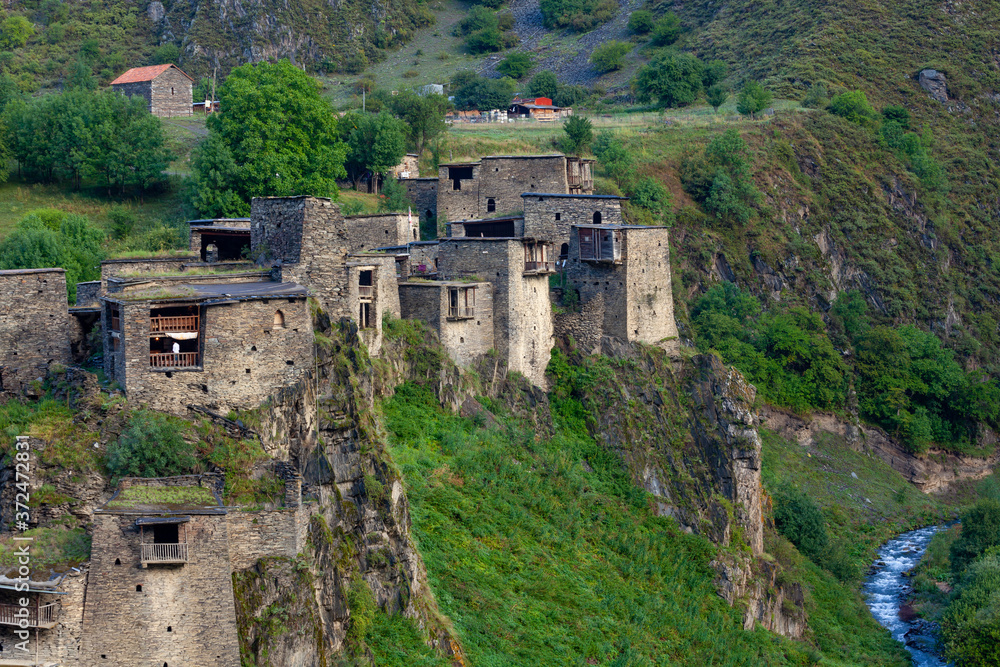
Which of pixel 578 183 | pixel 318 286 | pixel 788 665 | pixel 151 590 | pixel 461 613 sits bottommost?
pixel 788 665

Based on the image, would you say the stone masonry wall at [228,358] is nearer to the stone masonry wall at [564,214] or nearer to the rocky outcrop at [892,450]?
the stone masonry wall at [564,214]

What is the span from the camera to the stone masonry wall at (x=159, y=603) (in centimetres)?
3109

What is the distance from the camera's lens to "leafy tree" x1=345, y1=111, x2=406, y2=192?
72.6m

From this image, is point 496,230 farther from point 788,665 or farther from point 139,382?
point 139,382

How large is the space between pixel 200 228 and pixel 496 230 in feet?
59.0

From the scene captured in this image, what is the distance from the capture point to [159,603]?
31578mm

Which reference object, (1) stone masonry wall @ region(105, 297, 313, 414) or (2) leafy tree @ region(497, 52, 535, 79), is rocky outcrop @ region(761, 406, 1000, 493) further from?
(2) leafy tree @ region(497, 52, 535, 79)

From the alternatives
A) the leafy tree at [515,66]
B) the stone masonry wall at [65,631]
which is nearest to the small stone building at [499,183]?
the stone masonry wall at [65,631]

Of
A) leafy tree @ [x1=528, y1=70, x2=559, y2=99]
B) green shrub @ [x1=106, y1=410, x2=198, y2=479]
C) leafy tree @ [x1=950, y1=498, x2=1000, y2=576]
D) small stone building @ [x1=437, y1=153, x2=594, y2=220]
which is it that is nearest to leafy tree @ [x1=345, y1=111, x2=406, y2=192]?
small stone building @ [x1=437, y1=153, x2=594, y2=220]

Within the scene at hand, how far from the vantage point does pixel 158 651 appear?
3152 centimetres

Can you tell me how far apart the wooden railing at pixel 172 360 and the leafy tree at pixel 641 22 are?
352 feet

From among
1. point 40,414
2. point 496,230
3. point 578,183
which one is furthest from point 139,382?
point 578,183

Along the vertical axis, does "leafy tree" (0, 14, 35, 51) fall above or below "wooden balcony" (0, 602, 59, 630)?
above

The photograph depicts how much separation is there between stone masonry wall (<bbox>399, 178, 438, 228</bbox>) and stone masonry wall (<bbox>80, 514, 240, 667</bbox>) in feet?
124
